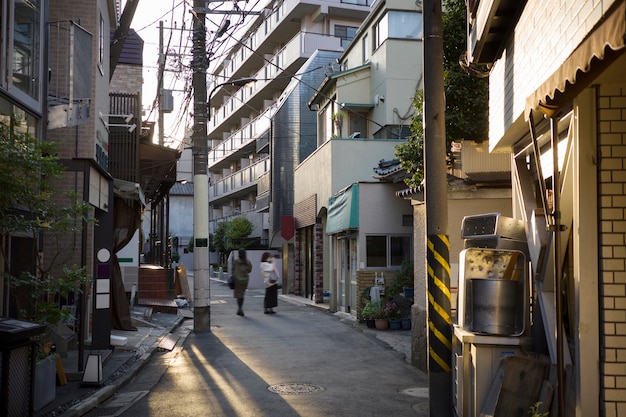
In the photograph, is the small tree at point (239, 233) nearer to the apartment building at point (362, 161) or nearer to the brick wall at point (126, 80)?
the apartment building at point (362, 161)

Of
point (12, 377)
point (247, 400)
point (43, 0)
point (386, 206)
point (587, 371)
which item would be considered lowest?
point (247, 400)

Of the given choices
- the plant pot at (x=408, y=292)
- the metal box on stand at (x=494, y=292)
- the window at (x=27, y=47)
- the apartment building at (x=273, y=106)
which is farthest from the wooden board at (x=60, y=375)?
the apartment building at (x=273, y=106)

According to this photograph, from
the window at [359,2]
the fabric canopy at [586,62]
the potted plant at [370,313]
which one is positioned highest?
the window at [359,2]

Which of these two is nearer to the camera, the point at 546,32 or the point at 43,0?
the point at 546,32

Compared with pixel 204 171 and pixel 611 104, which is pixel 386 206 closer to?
pixel 204 171

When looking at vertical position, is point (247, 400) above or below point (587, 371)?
below

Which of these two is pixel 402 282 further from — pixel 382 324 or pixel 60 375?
pixel 60 375

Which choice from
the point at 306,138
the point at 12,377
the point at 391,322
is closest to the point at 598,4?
the point at 12,377

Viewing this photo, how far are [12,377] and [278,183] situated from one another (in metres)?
25.4

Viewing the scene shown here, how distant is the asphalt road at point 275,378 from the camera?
8.81m

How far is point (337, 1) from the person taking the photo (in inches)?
1577

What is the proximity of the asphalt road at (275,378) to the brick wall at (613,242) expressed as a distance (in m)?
3.56

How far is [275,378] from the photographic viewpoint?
10867mm

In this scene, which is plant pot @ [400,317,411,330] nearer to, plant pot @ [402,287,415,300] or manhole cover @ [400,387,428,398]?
plant pot @ [402,287,415,300]
